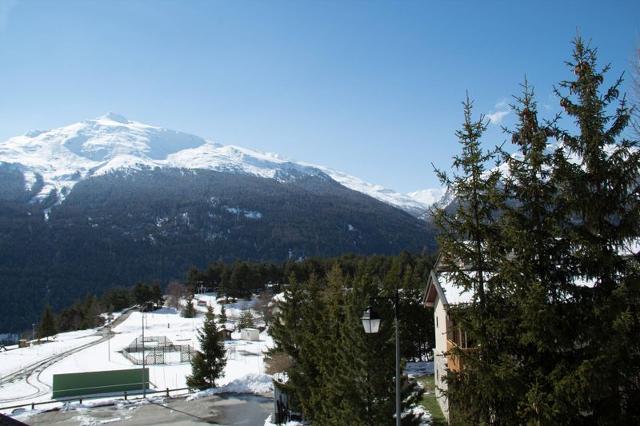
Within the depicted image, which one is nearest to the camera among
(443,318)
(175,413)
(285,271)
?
(443,318)

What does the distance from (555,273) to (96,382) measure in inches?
1624

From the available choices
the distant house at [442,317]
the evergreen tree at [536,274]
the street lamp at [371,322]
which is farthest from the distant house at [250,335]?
the evergreen tree at [536,274]

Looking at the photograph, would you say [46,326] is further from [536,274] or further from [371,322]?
[536,274]

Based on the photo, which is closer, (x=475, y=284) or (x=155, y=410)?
(x=475, y=284)

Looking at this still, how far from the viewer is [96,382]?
140 feet

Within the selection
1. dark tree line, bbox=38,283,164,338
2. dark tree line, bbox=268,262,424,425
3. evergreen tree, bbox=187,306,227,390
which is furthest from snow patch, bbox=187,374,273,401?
dark tree line, bbox=38,283,164,338

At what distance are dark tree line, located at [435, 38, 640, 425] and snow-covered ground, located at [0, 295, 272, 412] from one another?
107ft

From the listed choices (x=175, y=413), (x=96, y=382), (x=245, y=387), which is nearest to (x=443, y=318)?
(x=175, y=413)

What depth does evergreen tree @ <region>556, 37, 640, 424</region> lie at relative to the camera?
371 inches

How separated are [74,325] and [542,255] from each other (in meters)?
144

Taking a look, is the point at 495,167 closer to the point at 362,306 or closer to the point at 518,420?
the point at 518,420

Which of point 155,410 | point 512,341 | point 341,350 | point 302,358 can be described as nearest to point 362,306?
point 341,350

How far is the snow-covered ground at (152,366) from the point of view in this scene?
163ft

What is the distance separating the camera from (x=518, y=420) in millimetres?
10242
